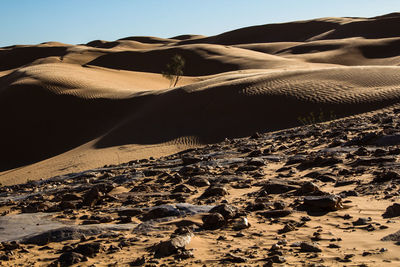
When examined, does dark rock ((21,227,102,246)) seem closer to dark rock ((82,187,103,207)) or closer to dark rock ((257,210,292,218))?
dark rock ((82,187,103,207))

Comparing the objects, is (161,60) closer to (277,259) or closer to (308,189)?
(308,189)

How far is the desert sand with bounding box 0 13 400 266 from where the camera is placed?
4.16 m

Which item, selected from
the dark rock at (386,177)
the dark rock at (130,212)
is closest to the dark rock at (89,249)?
the dark rock at (130,212)

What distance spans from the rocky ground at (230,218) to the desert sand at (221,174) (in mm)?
18

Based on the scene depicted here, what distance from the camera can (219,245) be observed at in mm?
4195

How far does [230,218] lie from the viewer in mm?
4969

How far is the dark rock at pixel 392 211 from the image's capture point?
4652 mm

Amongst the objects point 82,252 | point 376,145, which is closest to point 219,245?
point 82,252

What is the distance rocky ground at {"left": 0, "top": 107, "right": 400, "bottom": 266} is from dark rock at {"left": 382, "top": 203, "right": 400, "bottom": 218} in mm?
10

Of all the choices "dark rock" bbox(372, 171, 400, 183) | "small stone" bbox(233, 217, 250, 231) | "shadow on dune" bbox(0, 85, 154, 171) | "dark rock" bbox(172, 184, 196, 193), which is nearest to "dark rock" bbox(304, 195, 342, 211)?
"small stone" bbox(233, 217, 250, 231)

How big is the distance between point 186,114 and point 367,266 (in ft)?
65.5

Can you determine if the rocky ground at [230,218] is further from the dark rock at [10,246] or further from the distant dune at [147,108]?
the distant dune at [147,108]

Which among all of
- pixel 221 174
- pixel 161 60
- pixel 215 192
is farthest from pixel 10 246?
pixel 161 60

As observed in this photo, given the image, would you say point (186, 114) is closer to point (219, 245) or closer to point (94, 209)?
point (94, 209)
